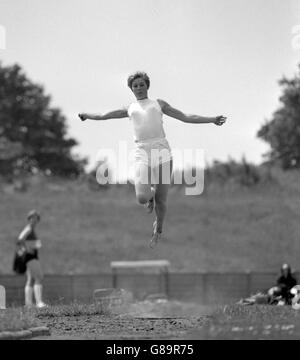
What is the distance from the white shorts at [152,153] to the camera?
482 inches

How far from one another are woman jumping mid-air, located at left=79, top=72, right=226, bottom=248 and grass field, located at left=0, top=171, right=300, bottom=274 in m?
24.1

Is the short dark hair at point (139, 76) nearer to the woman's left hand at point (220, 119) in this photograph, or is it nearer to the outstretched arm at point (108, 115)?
the outstretched arm at point (108, 115)

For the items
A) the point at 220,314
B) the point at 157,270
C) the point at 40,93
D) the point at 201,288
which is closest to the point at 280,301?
the point at 220,314

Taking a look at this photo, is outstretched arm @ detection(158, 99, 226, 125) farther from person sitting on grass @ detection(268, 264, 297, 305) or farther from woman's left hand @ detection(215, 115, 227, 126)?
person sitting on grass @ detection(268, 264, 297, 305)

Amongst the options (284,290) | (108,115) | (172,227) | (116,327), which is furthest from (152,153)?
(172,227)

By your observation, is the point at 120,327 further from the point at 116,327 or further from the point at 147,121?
the point at 147,121

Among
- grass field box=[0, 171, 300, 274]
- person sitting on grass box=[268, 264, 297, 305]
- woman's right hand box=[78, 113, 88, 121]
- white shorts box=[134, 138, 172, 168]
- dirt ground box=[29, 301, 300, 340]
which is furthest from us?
grass field box=[0, 171, 300, 274]

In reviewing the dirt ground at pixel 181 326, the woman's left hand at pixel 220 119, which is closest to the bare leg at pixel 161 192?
the woman's left hand at pixel 220 119

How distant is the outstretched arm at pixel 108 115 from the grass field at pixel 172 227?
23.7m

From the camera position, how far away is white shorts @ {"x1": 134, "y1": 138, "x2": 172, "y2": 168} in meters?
12.2

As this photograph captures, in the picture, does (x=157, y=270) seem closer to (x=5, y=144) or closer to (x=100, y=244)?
(x=100, y=244)

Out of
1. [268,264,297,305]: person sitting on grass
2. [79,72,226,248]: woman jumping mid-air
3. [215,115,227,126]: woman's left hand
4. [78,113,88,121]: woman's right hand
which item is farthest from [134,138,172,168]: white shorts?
[268,264,297,305]: person sitting on grass

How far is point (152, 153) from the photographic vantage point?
12242mm
